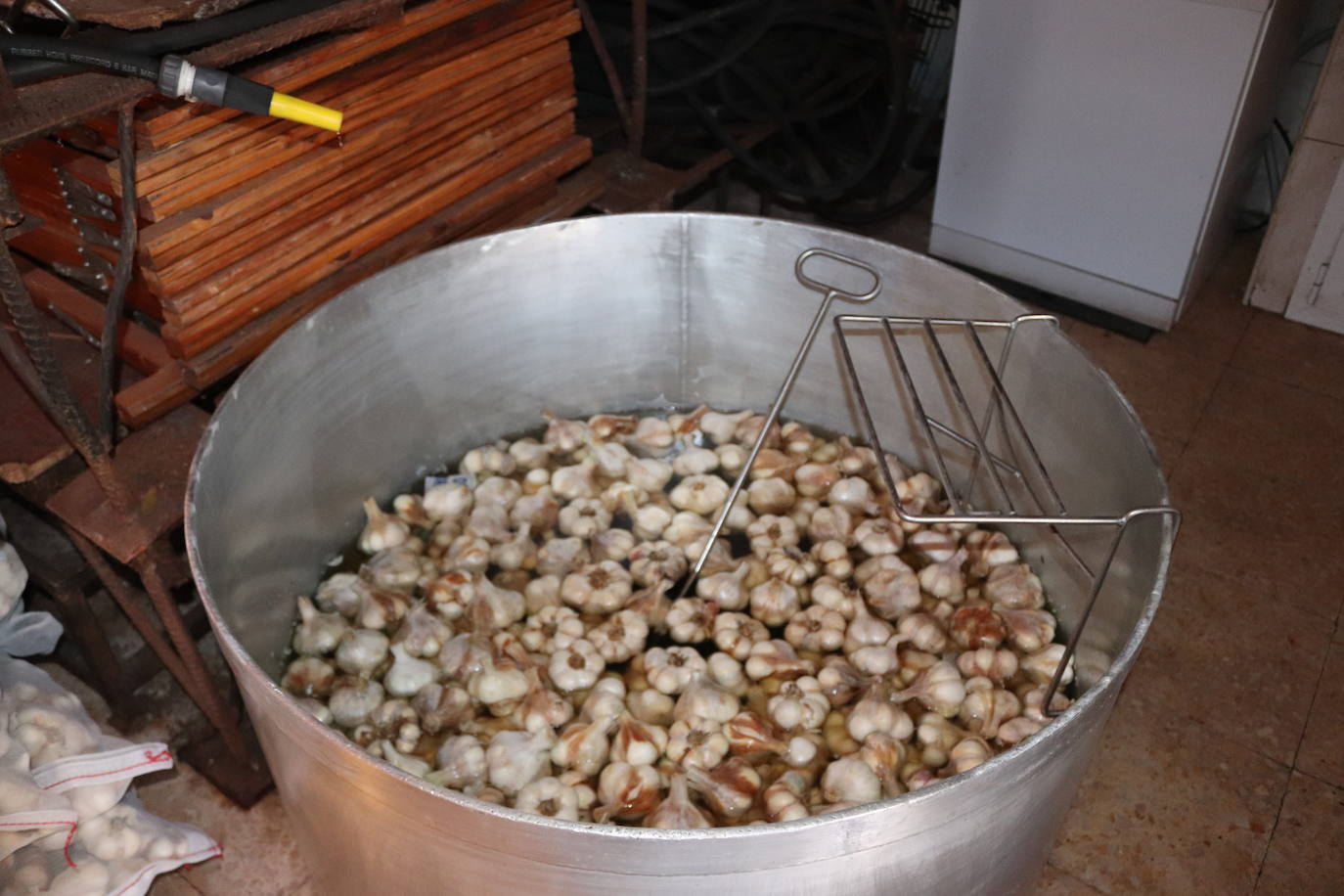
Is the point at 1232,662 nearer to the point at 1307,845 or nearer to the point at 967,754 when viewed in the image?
the point at 1307,845

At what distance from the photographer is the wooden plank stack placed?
1268 millimetres

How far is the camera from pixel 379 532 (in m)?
1.56

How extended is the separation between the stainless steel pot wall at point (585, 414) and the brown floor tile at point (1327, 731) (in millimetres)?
428

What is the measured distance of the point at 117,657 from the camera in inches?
63.0

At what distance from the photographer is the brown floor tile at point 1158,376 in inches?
83.4

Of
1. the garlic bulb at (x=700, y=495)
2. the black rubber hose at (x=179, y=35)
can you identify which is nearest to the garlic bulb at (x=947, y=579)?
the garlic bulb at (x=700, y=495)

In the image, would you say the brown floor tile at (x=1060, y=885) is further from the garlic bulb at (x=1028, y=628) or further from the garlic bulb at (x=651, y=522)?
the garlic bulb at (x=651, y=522)

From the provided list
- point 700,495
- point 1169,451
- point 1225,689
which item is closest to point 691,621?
point 700,495

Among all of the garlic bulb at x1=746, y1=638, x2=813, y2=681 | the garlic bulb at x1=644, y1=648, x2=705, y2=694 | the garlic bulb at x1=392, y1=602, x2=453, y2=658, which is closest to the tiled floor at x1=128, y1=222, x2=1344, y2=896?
the garlic bulb at x1=392, y1=602, x2=453, y2=658

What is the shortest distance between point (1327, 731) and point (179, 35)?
172cm

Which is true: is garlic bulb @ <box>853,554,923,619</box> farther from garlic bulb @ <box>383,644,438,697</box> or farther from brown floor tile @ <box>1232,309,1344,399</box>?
brown floor tile @ <box>1232,309,1344,399</box>

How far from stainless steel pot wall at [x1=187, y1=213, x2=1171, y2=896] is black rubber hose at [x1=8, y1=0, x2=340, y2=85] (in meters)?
0.33

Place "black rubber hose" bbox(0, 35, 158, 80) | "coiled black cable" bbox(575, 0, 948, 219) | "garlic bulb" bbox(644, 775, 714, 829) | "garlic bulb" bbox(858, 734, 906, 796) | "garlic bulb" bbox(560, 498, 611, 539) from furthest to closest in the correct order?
1. "coiled black cable" bbox(575, 0, 948, 219)
2. "garlic bulb" bbox(560, 498, 611, 539)
3. "garlic bulb" bbox(858, 734, 906, 796)
4. "garlic bulb" bbox(644, 775, 714, 829)
5. "black rubber hose" bbox(0, 35, 158, 80)

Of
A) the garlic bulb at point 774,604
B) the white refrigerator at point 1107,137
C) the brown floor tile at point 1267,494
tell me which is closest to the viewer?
the garlic bulb at point 774,604
